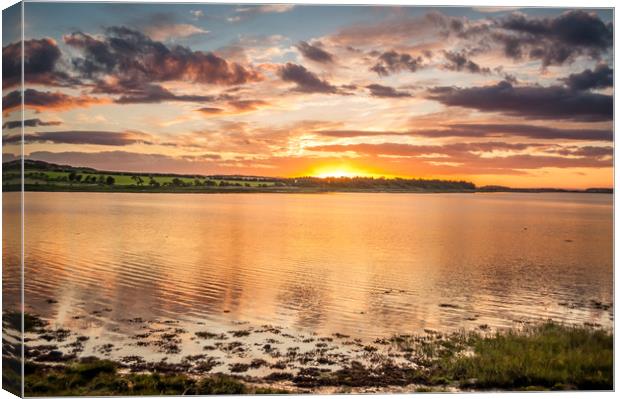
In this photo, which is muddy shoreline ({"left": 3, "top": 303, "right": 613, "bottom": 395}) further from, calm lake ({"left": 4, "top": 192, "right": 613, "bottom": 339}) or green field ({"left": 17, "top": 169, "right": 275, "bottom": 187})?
green field ({"left": 17, "top": 169, "right": 275, "bottom": 187})

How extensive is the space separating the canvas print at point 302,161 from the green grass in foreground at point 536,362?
3 centimetres

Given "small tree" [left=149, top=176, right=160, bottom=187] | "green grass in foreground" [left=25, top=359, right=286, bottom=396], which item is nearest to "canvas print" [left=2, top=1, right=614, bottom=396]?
"green grass in foreground" [left=25, top=359, right=286, bottom=396]

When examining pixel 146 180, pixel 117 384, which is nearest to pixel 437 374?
pixel 117 384

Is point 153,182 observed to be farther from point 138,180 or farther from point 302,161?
point 302,161

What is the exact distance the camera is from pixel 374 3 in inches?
325

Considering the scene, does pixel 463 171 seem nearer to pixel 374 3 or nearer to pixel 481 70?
pixel 481 70

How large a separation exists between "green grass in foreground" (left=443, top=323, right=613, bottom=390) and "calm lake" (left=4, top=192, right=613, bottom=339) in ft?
2.29

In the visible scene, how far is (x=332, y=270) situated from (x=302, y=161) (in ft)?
9.11

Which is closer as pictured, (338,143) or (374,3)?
(374,3)

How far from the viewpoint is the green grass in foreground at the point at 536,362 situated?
815 cm

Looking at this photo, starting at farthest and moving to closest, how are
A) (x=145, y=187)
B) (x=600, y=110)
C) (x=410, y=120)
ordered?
(x=145, y=187)
(x=410, y=120)
(x=600, y=110)

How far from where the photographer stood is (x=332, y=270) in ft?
43.1

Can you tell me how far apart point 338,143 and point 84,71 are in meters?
4.31

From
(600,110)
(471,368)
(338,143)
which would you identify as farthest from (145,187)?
(600,110)
